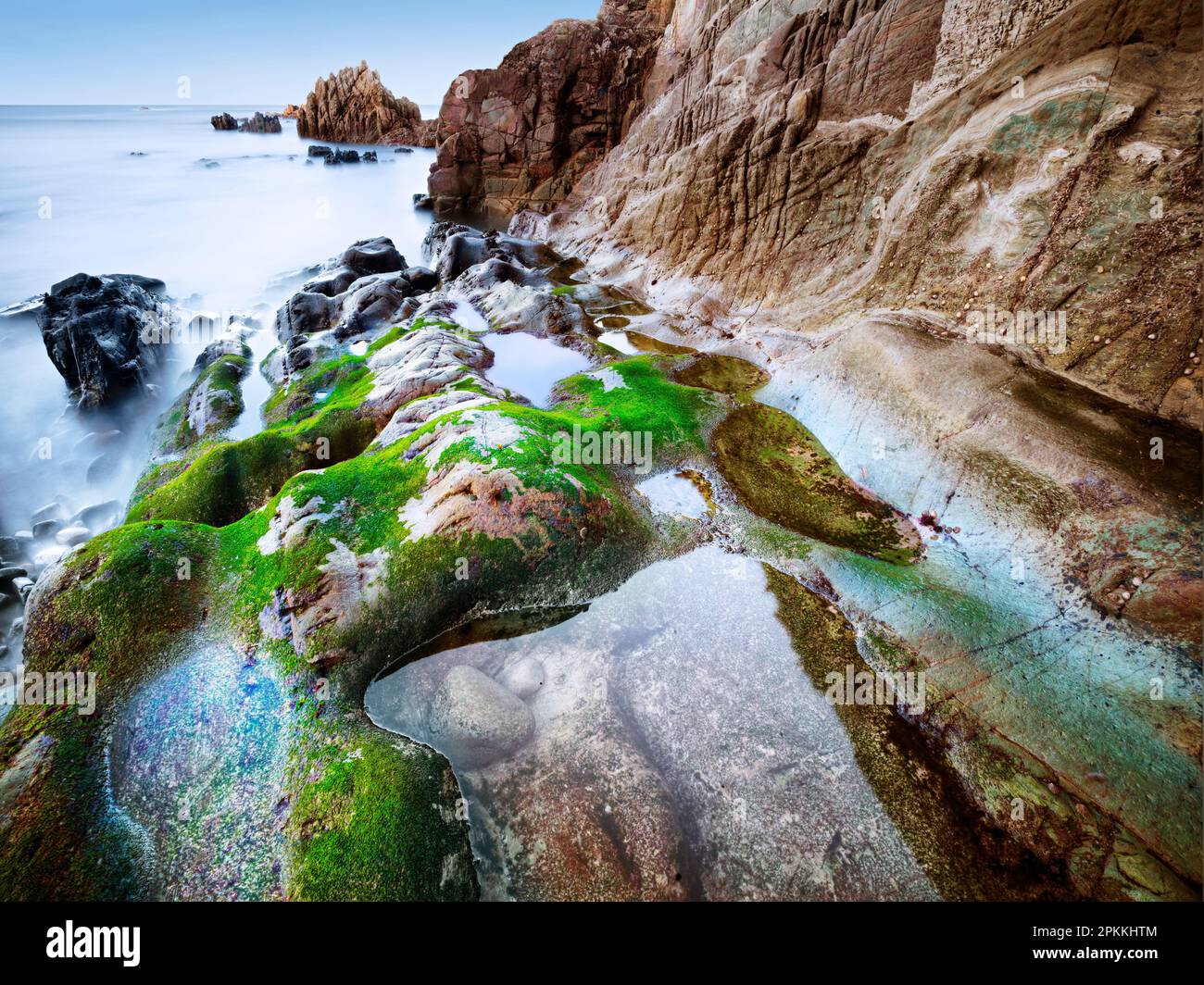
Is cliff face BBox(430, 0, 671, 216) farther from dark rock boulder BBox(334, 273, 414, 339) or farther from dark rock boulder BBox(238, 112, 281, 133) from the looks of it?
→ dark rock boulder BBox(238, 112, 281, 133)

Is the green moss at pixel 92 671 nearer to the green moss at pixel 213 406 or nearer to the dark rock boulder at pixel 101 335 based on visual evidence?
the green moss at pixel 213 406

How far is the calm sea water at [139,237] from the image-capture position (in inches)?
758

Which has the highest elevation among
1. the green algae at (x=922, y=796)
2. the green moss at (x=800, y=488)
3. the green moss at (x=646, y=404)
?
the green moss at (x=646, y=404)

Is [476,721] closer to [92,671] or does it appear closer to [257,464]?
[92,671]

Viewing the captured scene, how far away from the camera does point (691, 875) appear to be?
571 cm

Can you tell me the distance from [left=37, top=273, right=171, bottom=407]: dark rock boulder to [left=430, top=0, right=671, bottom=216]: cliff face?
88.5 ft

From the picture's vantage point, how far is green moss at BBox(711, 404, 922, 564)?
10055 millimetres

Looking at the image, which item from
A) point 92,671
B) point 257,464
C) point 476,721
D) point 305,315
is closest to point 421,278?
point 305,315

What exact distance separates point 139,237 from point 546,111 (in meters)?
35.2

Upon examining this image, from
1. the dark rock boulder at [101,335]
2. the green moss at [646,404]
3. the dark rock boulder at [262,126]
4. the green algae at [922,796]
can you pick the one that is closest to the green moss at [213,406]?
the dark rock boulder at [101,335]

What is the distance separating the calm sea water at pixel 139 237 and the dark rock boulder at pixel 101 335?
1060 millimetres

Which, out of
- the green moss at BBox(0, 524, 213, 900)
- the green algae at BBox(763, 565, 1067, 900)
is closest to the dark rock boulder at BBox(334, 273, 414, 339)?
the green moss at BBox(0, 524, 213, 900)

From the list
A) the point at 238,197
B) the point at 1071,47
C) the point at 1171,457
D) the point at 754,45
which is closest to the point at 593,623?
the point at 1171,457

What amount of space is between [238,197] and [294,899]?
7749 cm
